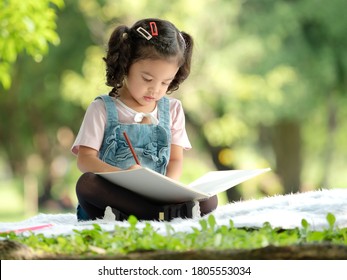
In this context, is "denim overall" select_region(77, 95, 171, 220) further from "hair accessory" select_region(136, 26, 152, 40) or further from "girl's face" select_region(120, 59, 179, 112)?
"hair accessory" select_region(136, 26, 152, 40)

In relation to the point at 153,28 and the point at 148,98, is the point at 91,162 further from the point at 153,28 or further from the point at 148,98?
the point at 153,28

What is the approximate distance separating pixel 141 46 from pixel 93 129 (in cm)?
43

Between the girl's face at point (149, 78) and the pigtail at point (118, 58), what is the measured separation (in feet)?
0.14

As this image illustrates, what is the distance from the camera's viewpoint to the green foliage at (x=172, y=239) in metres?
2.39

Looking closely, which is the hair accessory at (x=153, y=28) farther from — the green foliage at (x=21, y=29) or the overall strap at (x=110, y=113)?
the green foliage at (x=21, y=29)

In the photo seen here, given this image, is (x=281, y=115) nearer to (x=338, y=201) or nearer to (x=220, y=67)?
(x=220, y=67)

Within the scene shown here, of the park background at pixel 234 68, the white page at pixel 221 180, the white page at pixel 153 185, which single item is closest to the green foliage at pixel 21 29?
the white page at pixel 221 180

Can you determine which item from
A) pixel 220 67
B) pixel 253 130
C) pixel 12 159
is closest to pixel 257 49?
pixel 220 67

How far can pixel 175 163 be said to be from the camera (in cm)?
392

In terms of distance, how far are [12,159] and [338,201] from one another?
15.1 metres

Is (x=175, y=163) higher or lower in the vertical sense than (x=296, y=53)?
lower

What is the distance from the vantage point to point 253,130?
46.5 ft

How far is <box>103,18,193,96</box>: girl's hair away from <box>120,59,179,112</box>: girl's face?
3 centimetres

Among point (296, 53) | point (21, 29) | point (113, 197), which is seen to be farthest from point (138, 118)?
point (296, 53)
